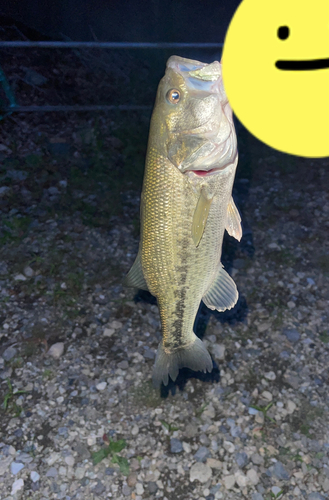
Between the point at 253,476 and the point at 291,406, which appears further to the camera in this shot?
the point at 291,406

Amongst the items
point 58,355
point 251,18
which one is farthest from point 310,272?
point 251,18

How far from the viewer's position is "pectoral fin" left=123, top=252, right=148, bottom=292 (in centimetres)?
225

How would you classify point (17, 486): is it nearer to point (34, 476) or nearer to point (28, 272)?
point (34, 476)

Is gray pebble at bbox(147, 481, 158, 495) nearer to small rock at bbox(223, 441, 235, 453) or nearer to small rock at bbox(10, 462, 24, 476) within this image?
small rock at bbox(223, 441, 235, 453)

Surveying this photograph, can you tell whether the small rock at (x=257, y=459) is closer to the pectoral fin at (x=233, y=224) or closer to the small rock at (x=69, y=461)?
the small rock at (x=69, y=461)

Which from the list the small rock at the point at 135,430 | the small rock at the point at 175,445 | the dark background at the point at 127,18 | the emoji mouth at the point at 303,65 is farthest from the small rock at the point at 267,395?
the dark background at the point at 127,18

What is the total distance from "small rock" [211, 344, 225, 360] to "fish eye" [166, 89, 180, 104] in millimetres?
2745

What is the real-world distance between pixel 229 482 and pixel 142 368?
4.14 ft

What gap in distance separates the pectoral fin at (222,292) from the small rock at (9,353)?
8.05 feet

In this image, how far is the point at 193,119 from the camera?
1835 millimetres

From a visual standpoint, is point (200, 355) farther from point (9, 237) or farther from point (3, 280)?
point (9, 237)

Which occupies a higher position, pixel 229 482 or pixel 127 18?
pixel 127 18

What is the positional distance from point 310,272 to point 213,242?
298 centimetres

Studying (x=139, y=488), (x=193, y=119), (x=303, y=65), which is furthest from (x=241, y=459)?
(x=303, y=65)
